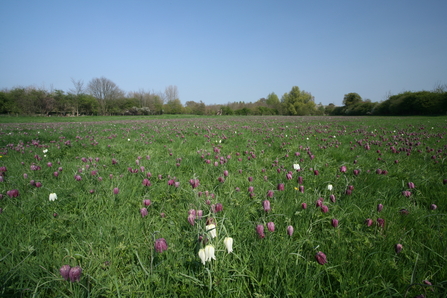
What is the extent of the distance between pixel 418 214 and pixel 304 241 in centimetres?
153

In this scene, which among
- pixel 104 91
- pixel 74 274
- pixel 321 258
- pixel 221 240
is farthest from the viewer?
pixel 104 91

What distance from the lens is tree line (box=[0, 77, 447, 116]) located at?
40.0 metres

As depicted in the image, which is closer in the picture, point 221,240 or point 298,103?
point 221,240

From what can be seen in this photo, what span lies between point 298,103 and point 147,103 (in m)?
53.3

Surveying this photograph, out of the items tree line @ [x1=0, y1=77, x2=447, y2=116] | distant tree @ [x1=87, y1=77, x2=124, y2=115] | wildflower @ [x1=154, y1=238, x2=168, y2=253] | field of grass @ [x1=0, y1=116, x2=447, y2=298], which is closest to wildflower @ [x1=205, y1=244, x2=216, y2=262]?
field of grass @ [x1=0, y1=116, x2=447, y2=298]

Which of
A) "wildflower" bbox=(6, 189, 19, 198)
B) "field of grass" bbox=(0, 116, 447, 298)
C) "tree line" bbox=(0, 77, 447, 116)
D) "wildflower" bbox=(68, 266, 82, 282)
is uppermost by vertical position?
"tree line" bbox=(0, 77, 447, 116)

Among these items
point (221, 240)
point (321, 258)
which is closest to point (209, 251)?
point (221, 240)

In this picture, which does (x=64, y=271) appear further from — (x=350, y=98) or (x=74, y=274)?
(x=350, y=98)

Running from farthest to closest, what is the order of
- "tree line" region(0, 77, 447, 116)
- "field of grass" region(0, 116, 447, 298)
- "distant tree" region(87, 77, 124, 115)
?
"distant tree" region(87, 77, 124, 115) < "tree line" region(0, 77, 447, 116) < "field of grass" region(0, 116, 447, 298)

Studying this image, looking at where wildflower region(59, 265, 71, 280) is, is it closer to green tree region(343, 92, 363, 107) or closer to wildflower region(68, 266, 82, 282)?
wildflower region(68, 266, 82, 282)

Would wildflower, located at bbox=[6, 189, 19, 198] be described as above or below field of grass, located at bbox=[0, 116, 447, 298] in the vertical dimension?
above

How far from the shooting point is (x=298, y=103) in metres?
68.8

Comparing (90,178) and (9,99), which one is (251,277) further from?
(9,99)

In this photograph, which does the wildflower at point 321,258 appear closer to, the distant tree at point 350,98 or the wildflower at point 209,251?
the wildflower at point 209,251
